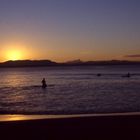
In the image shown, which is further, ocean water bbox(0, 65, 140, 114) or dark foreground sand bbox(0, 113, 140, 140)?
ocean water bbox(0, 65, 140, 114)

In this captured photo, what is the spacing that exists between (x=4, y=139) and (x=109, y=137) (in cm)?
287

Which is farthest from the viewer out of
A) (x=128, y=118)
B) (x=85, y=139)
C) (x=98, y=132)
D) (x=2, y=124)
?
(x=128, y=118)

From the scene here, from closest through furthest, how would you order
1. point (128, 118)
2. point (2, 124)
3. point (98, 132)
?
point (98, 132) → point (2, 124) → point (128, 118)

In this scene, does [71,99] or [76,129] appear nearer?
[76,129]

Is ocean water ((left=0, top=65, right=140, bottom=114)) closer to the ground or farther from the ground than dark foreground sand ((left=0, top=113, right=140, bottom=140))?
closer to the ground

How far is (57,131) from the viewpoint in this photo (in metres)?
10.5

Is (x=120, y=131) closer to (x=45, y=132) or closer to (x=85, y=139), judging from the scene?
(x=85, y=139)

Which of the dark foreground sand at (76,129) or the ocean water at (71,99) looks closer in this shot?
the dark foreground sand at (76,129)

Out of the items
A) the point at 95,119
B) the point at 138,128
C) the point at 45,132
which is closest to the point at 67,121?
the point at 95,119

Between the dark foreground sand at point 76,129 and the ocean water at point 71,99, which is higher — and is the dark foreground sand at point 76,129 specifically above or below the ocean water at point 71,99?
above

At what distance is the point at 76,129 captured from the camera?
10.8 m

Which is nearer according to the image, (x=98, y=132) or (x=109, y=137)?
(x=109, y=137)

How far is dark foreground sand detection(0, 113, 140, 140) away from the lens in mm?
9664

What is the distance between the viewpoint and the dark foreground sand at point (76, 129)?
9664 mm
